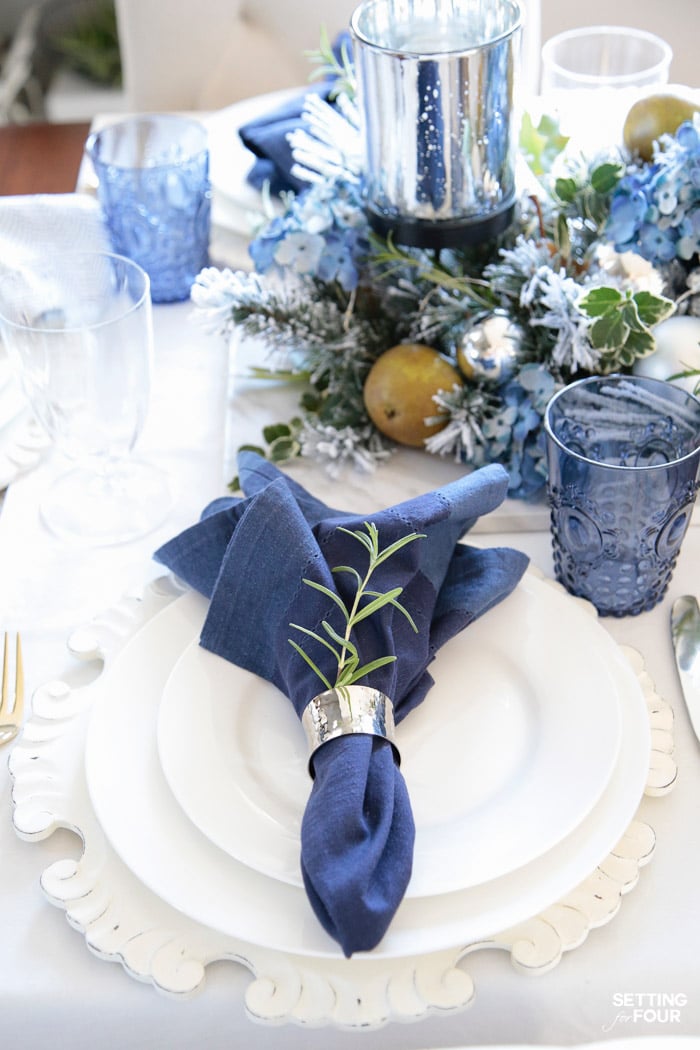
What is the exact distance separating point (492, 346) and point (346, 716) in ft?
1.20

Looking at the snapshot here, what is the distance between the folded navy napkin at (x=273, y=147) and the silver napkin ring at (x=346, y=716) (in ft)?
2.34

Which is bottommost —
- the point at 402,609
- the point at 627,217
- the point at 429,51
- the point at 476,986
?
the point at 476,986

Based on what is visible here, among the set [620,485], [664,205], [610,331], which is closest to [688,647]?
[620,485]

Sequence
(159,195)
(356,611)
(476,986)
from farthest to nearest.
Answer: (159,195) → (356,611) → (476,986)

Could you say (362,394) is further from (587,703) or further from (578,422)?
(587,703)

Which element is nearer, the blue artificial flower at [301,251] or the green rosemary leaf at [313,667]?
the green rosemary leaf at [313,667]

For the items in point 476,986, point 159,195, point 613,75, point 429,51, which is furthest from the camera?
point 613,75

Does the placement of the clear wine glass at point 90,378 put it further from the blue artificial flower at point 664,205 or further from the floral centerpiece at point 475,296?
the blue artificial flower at point 664,205

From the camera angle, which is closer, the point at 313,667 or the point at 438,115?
the point at 313,667

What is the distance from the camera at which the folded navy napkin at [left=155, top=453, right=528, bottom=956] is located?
56 cm

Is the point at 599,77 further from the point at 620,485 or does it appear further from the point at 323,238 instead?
the point at 620,485

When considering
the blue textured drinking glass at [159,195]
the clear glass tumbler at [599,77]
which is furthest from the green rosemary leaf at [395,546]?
the blue textured drinking glass at [159,195]

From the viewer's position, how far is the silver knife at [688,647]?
0.67 metres

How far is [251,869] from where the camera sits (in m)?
0.55
